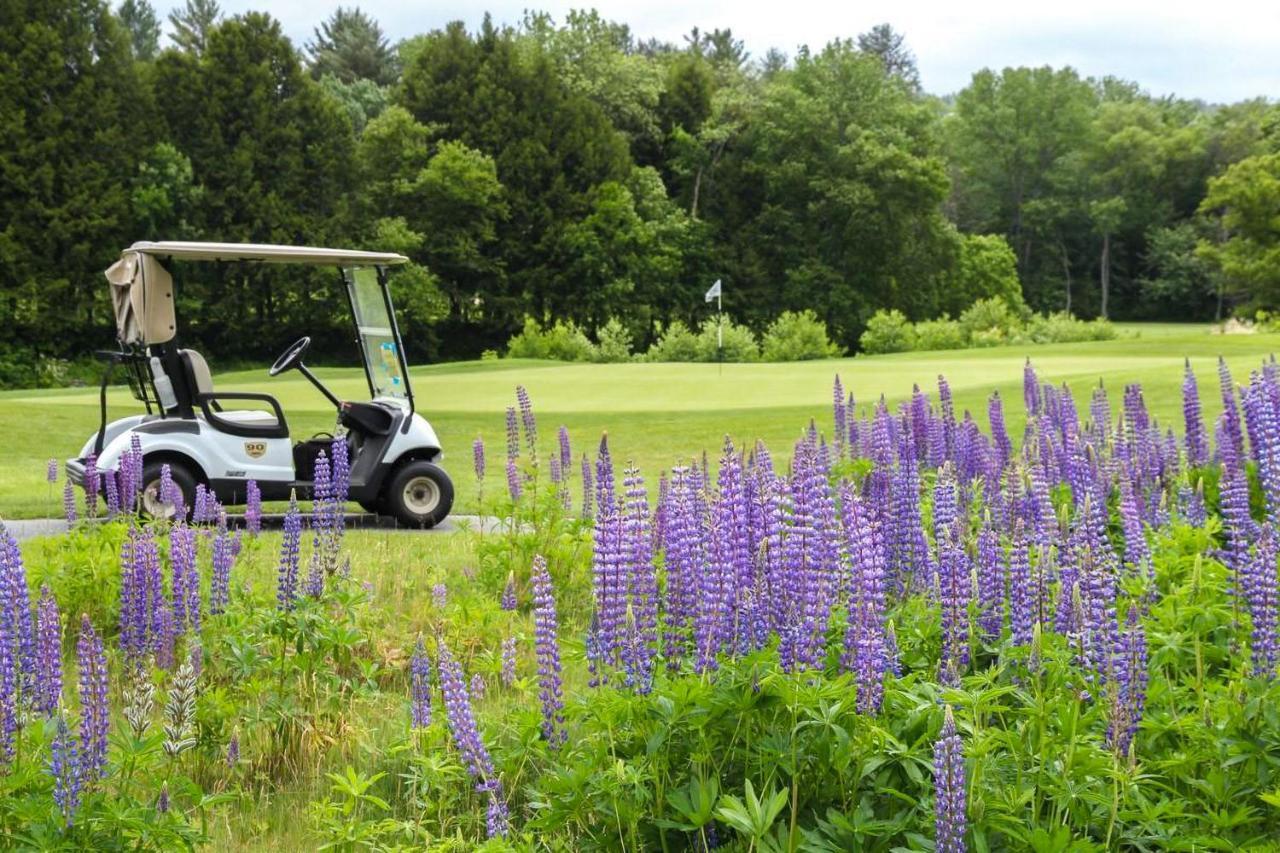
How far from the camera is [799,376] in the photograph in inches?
974

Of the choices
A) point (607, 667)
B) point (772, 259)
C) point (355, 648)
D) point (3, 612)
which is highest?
point (772, 259)

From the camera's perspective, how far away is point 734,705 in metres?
2.99

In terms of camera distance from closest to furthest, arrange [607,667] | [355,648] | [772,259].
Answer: [607,667]
[355,648]
[772,259]

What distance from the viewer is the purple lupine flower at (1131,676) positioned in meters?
2.98

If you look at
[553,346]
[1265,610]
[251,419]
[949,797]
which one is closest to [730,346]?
[553,346]

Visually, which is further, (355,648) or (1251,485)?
(1251,485)

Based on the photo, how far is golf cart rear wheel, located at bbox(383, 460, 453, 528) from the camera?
10.9 metres

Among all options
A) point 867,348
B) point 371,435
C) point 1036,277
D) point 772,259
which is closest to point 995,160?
point 1036,277

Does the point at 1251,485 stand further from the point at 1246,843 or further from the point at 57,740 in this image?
the point at 57,740

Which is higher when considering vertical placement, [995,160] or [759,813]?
[995,160]

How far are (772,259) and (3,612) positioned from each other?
49.9m

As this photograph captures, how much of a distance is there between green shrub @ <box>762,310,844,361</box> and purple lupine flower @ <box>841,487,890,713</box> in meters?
33.6

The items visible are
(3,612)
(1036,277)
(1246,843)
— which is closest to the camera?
(1246,843)

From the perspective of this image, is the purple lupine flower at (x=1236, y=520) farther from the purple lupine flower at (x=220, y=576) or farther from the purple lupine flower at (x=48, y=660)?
the purple lupine flower at (x=220, y=576)
